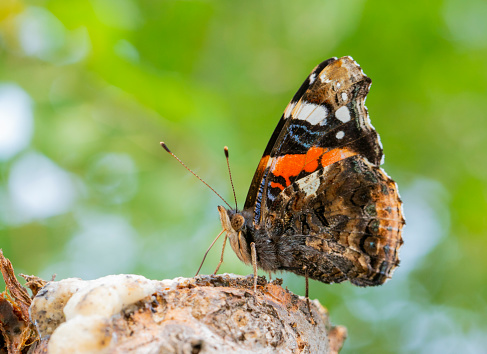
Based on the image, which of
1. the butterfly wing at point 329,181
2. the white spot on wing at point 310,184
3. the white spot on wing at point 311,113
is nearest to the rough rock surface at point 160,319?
the butterfly wing at point 329,181

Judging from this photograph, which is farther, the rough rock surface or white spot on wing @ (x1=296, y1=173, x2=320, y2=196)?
white spot on wing @ (x1=296, y1=173, x2=320, y2=196)

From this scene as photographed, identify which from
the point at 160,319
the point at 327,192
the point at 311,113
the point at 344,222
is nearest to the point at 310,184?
the point at 327,192

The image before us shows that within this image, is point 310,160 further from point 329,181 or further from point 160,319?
point 160,319

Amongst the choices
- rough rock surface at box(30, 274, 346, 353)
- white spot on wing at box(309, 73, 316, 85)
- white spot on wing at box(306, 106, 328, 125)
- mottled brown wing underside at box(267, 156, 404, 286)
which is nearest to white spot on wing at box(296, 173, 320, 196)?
mottled brown wing underside at box(267, 156, 404, 286)

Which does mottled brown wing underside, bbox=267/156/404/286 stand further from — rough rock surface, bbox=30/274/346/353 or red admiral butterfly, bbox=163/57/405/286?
rough rock surface, bbox=30/274/346/353

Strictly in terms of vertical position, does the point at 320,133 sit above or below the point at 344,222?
above

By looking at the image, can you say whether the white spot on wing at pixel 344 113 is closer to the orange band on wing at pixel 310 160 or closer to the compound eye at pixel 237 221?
the orange band on wing at pixel 310 160

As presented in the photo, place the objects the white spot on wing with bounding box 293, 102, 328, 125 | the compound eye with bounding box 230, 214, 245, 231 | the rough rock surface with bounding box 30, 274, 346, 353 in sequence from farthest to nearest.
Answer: the white spot on wing with bounding box 293, 102, 328, 125
the compound eye with bounding box 230, 214, 245, 231
the rough rock surface with bounding box 30, 274, 346, 353
